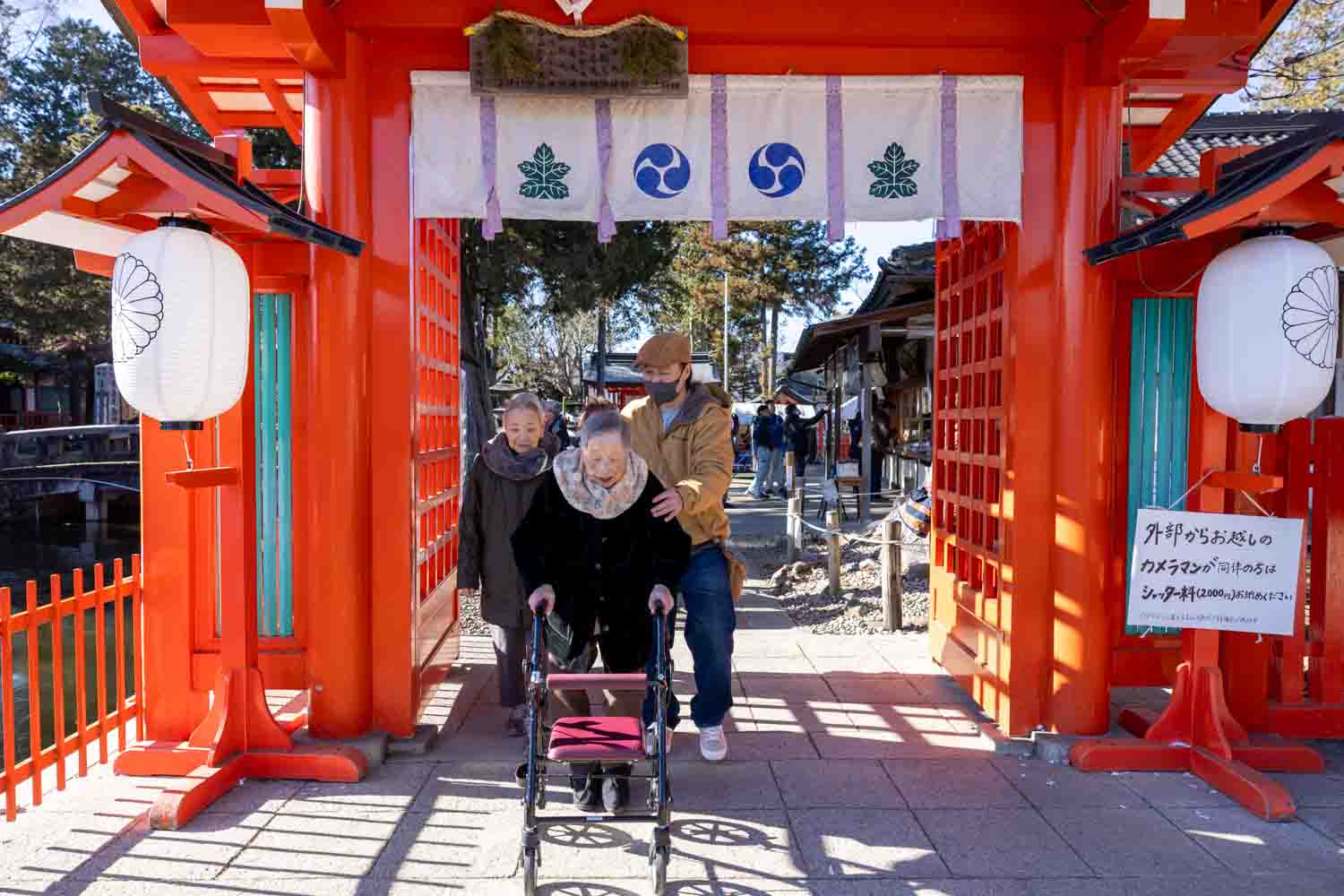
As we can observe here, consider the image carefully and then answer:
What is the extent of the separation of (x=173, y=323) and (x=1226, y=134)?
1299 cm

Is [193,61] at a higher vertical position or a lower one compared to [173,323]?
higher

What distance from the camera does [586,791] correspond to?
3.80 m

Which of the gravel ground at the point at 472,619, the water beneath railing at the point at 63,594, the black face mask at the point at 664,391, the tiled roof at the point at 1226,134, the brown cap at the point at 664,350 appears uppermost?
the tiled roof at the point at 1226,134

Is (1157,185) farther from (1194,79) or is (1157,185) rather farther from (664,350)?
(664,350)

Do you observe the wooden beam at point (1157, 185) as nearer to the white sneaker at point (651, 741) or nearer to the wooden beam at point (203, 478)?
the white sneaker at point (651, 741)

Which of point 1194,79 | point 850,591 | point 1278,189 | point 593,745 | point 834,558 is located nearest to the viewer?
point 593,745

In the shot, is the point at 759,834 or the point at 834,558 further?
the point at 834,558

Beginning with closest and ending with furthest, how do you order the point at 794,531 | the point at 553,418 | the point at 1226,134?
the point at 553,418 < the point at 794,531 < the point at 1226,134

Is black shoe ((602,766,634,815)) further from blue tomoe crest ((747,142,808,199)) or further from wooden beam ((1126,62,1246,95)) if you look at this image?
wooden beam ((1126,62,1246,95))

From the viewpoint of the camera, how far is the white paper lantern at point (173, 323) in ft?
12.0

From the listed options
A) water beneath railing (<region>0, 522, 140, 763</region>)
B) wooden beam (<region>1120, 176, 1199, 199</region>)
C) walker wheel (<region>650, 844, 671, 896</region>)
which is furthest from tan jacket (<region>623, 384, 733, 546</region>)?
water beneath railing (<region>0, 522, 140, 763</region>)

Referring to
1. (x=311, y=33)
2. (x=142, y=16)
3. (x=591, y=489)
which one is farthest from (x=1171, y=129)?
(x=142, y=16)

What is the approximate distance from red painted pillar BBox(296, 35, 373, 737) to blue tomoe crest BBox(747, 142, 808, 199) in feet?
6.28

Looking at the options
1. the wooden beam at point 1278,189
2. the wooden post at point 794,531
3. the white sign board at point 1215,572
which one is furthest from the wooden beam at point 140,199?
the wooden post at point 794,531
